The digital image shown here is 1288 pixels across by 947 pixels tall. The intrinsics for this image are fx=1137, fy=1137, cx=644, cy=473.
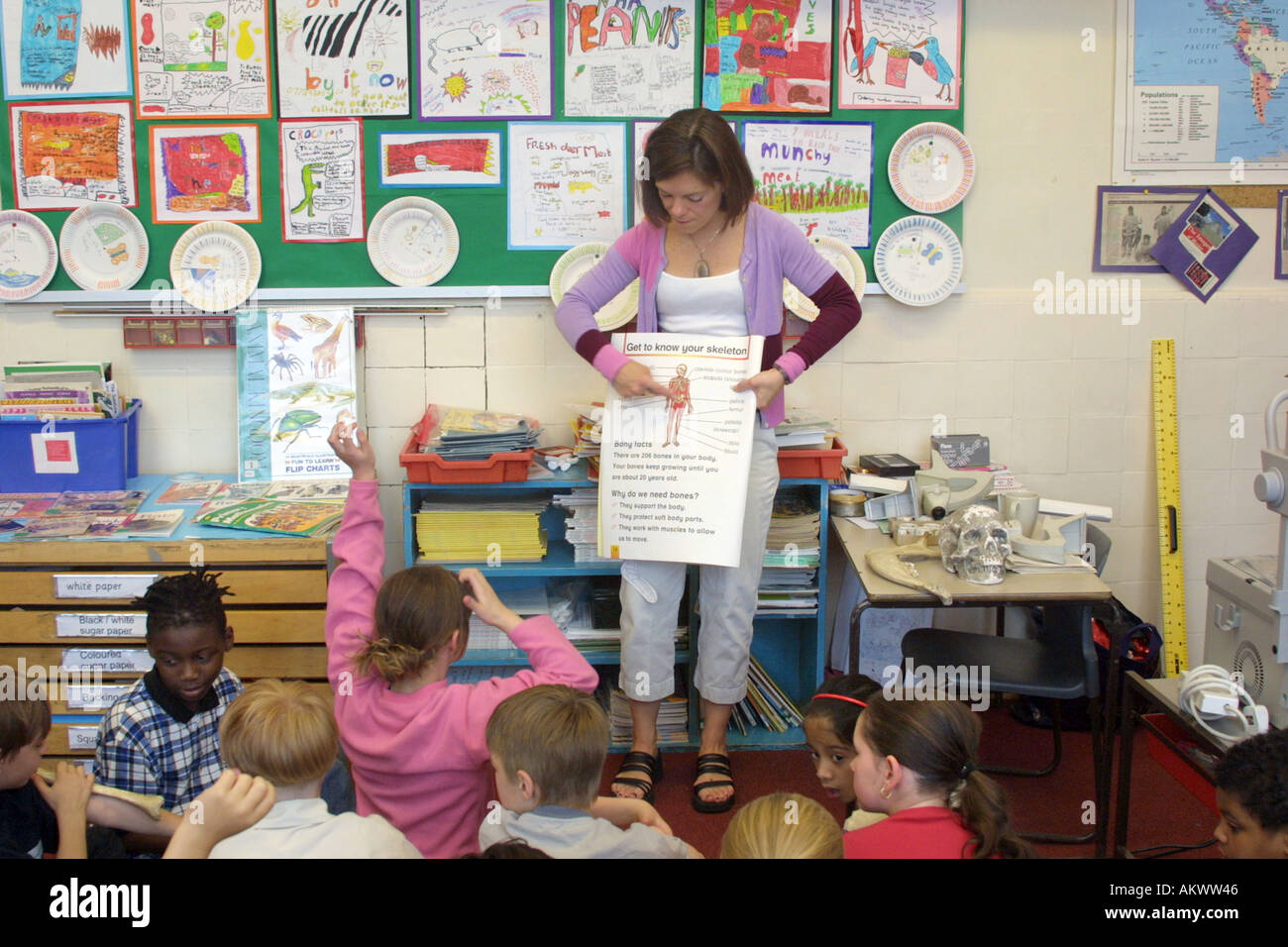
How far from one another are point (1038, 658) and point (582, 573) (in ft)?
4.39

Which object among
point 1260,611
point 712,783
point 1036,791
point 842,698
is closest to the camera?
point 842,698

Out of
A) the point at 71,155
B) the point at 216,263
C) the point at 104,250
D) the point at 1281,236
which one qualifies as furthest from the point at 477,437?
the point at 1281,236

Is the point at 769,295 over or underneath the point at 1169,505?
over

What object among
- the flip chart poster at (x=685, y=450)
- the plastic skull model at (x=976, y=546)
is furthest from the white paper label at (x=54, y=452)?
the plastic skull model at (x=976, y=546)

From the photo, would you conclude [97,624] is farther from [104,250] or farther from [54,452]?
[104,250]

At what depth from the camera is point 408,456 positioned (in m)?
3.35

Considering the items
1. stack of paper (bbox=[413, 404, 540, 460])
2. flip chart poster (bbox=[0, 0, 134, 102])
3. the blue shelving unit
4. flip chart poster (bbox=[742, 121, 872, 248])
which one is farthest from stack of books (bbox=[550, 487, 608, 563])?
flip chart poster (bbox=[0, 0, 134, 102])

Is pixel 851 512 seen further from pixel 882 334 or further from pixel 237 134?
pixel 237 134

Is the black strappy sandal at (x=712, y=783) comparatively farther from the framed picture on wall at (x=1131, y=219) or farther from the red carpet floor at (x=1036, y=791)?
the framed picture on wall at (x=1131, y=219)

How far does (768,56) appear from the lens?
3648 millimetres

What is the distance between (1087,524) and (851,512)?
72 cm

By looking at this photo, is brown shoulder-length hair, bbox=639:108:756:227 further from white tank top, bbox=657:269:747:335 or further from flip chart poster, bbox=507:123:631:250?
flip chart poster, bbox=507:123:631:250

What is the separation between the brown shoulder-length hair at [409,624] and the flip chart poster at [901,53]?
7.72 ft
